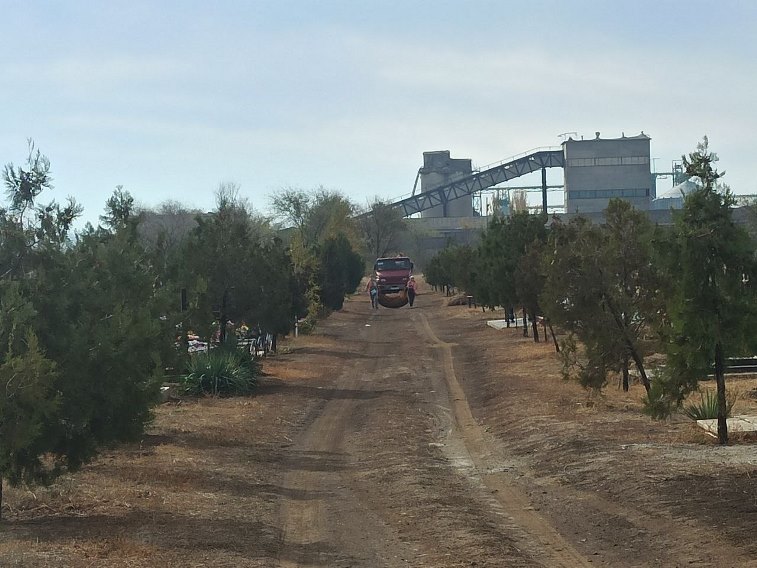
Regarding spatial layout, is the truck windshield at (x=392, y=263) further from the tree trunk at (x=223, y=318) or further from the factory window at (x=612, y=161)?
the tree trunk at (x=223, y=318)

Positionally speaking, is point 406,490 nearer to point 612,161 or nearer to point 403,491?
point 403,491

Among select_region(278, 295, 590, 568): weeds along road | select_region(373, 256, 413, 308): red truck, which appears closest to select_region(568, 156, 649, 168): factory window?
select_region(373, 256, 413, 308): red truck

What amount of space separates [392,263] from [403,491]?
55.7 meters

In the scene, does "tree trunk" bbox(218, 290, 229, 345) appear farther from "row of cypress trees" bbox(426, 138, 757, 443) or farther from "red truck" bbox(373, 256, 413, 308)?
"red truck" bbox(373, 256, 413, 308)

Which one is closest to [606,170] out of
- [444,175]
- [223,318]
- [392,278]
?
[444,175]

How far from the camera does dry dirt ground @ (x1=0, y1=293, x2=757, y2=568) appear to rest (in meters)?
9.80

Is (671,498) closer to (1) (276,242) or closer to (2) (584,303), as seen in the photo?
(2) (584,303)

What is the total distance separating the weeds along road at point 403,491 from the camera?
986 centimetres

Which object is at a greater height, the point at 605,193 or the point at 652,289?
the point at 605,193

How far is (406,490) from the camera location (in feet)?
43.4

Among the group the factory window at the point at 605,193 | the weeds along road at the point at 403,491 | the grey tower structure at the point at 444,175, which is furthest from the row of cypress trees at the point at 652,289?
the grey tower structure at the point at 444,175

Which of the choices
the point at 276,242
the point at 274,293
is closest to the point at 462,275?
the point at 276,242

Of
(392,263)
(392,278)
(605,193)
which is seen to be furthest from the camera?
(605,193)

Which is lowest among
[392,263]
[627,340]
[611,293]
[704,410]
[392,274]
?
[704,410]
